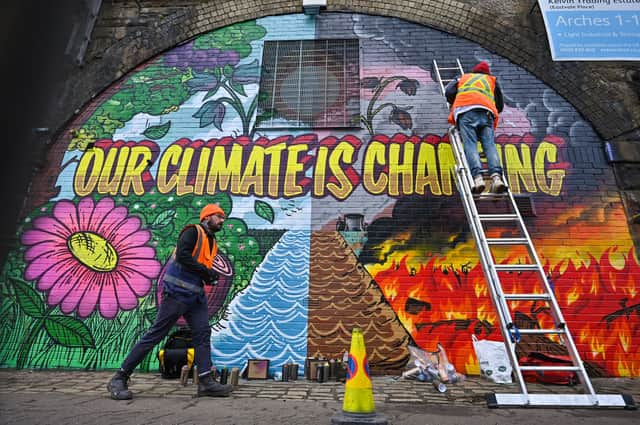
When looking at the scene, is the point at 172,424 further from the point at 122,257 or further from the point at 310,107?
the point at 310,107

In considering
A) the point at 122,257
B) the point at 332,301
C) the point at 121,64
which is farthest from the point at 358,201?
the point at 121,64

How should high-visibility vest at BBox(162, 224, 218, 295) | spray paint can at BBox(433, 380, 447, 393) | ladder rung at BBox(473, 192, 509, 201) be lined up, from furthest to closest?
ladder rung at BBox(473, 192, 509, 201) < spray paint can at BBox(433, 380, 447, 393) < high-visibility vest at BBox(162, 224, 218, 295)

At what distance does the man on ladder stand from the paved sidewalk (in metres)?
2.21

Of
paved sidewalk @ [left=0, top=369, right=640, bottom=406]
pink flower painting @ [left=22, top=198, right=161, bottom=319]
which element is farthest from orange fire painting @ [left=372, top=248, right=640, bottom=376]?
pink flower painting @ [left=22, top=198, right=161, bottom=319]

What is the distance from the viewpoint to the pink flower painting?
5691mm

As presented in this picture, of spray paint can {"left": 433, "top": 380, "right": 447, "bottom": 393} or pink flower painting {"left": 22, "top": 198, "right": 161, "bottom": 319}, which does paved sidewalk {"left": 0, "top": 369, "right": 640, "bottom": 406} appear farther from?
pink flower painting {"left": 22, "top": 198, "right": 161, "bottom": 319}

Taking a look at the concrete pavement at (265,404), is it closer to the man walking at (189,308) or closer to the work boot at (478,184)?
the man walking at (189,308)

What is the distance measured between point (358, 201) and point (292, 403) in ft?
10.3

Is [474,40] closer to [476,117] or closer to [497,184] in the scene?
[476,117]

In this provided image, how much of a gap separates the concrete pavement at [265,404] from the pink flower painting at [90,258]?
115 cm

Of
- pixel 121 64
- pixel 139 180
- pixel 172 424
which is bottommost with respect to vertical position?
pixel 172 424

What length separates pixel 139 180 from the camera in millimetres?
6285

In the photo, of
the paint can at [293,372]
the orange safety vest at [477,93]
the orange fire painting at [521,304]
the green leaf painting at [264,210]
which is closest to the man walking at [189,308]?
the paint can at [293,372]

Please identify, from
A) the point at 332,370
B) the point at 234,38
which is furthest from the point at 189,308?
the point at 234,38
